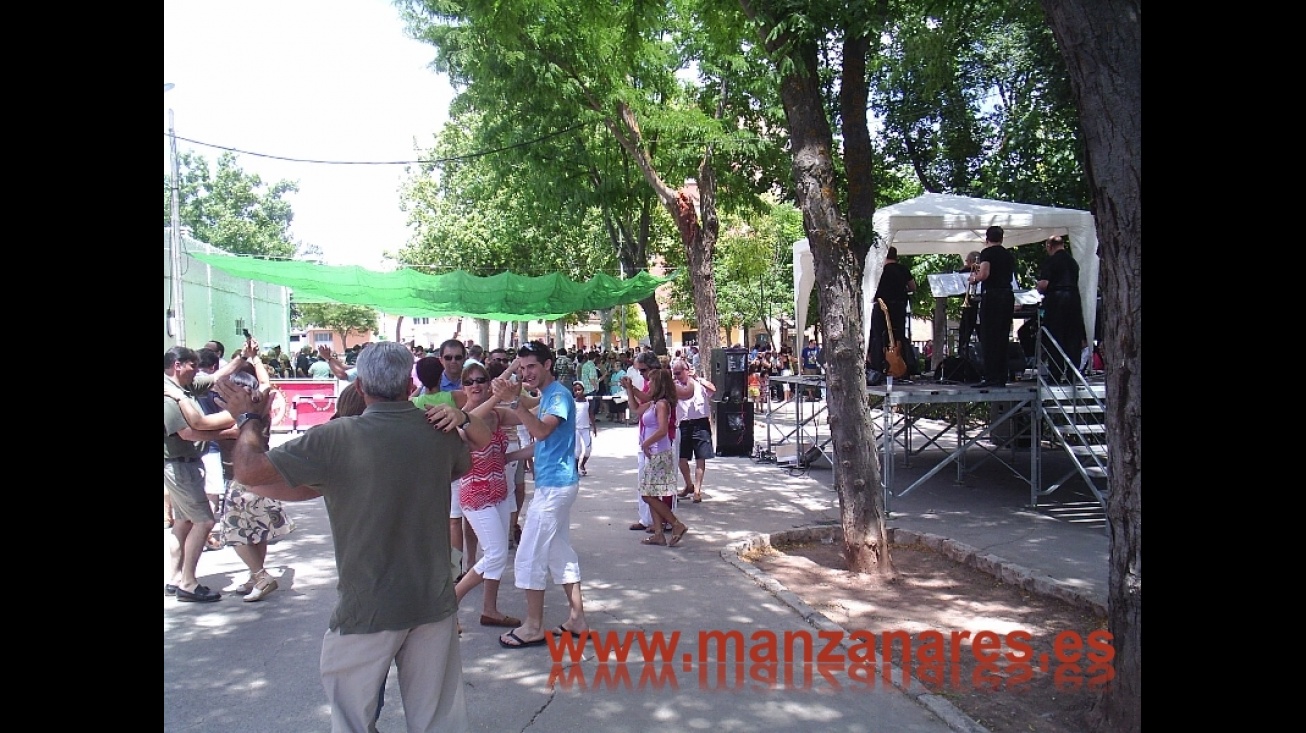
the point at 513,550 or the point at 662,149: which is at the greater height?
the point at 662,149

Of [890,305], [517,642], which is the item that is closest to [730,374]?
[890,305]

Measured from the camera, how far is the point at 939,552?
776 cm

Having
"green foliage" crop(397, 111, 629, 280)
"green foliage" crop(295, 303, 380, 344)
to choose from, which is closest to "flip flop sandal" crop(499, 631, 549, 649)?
"green foliage" crop(397, 111, 629, 280)

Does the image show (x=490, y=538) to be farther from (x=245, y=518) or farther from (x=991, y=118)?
(x=991, y=118)

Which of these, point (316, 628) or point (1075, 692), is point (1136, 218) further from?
point (316, 628)

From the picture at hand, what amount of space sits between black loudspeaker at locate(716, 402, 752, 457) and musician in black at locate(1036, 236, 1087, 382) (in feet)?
18.2

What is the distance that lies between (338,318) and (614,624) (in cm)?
6832

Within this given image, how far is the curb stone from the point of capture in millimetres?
4262

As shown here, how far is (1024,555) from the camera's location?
24.4 ft

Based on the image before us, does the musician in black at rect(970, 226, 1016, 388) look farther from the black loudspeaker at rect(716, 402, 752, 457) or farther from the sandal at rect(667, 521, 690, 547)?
the black loudspeaker at rect(716, 402, 752, 457)

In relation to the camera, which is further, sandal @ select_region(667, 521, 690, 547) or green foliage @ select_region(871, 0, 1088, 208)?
green foliage @ select_region(871, 0, 1088, 208)

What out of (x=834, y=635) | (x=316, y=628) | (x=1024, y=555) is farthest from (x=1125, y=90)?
(x=316, y=628)

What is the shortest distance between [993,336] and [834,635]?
5.58 m

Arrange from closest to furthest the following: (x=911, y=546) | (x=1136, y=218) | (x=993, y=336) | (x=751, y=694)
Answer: (x=1136, y=218)
(x=751, y=694)
(x=911, y=546)
(x=993, y=336)
